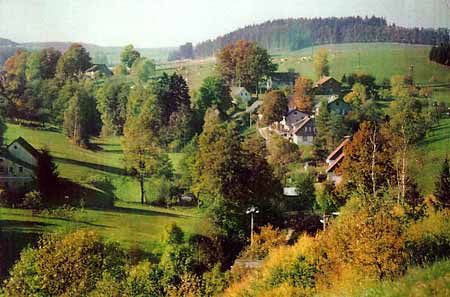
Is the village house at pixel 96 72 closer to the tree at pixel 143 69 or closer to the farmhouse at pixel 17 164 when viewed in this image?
the tree at pixel 143 69

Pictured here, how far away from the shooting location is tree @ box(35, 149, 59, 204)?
5.61m

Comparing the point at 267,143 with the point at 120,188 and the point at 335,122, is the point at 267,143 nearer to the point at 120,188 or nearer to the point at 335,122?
the point at 335,122

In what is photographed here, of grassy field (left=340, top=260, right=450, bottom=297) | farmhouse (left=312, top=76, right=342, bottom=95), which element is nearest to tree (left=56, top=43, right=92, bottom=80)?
farmhouse (left=312, top=76, right=342, bottom=95)

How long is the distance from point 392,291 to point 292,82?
2.67 meters

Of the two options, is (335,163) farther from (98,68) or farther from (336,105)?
(98,68)

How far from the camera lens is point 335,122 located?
611 centimetres

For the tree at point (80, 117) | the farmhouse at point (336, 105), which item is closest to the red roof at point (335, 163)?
the farmhouse at point (336, 105)

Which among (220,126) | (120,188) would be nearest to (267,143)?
(220,126)

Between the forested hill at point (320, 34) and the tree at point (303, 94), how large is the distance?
1.09 ft

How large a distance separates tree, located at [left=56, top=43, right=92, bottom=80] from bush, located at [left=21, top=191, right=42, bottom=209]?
3.31 ft

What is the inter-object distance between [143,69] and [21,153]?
125cm

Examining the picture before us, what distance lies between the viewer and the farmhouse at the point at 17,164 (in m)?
5.59

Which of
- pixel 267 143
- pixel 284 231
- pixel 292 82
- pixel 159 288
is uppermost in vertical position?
pixel 292 82

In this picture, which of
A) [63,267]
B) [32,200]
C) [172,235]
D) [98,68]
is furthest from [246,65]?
[63,267]
